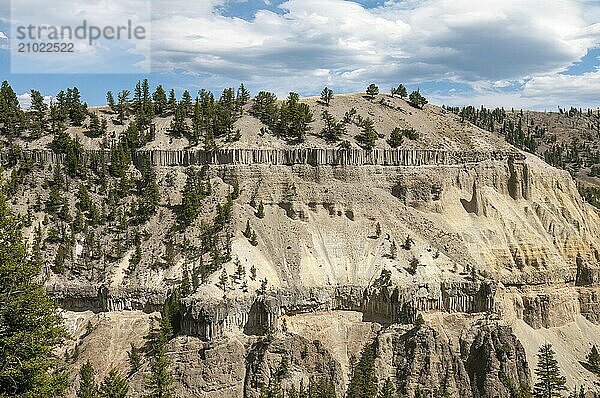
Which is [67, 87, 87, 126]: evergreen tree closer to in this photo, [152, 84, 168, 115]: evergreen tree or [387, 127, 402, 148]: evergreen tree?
[152, 84, 168, 115]: evergreen tree

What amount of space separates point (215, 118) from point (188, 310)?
3148cm

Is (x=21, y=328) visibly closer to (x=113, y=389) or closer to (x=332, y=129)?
(x=113, y=389)

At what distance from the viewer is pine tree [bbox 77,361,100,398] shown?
1811 inches

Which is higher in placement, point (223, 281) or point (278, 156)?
point (278, 156)

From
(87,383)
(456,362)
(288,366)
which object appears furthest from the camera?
(456,362)

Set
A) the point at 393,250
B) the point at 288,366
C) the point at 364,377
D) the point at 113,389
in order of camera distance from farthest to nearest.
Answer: the point at 393,250, the point at 288,366, the point at 364,377, the point at 113,389

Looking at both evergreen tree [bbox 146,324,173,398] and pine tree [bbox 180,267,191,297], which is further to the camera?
pine tree [bbox 180,267,191,297]

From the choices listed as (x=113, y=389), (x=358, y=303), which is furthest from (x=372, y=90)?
(x=113, y=389)

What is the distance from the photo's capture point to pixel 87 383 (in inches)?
1891

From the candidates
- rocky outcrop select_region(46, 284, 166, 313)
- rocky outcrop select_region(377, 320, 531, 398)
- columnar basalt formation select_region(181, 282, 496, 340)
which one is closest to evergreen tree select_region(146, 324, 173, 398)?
columnar basalt formation select_region(181, 282, 496, 340)

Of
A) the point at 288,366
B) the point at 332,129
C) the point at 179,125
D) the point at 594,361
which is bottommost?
the point at 594,361

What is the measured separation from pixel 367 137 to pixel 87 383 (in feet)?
150

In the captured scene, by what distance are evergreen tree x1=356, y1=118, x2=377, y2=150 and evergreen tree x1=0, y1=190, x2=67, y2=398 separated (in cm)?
5494

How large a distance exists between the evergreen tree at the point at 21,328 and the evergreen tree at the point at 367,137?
54938 millimetres
